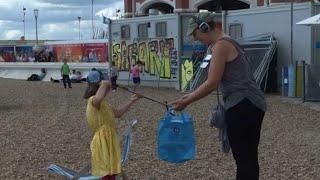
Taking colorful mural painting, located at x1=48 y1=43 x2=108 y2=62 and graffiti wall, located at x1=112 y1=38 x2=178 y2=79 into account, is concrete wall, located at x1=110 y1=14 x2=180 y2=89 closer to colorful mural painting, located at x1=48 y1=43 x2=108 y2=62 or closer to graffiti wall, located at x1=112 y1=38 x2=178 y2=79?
graffiti wall, located at x1=112 y1=38 x2=178 y2=79

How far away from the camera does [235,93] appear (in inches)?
197

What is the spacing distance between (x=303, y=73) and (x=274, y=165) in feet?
35.4

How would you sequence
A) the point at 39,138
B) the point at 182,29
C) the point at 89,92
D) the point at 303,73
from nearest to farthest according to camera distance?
the point at 89,92 < the point at 39,138 < the point at 303,73 < the point at 182,29

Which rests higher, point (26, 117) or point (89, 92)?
point (89, 92)

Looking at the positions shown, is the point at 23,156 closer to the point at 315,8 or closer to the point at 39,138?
the point at 39,138

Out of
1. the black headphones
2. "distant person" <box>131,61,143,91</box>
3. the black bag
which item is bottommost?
"distant person" <box>131,61,143,91</box>

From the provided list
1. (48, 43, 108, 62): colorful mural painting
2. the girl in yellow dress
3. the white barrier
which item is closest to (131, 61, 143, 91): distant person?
the white barrier

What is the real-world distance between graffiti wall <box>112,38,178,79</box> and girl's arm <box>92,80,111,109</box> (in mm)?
21032

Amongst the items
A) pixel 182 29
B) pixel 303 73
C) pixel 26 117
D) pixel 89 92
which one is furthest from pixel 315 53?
pixel 89 92

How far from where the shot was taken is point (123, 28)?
3028cm

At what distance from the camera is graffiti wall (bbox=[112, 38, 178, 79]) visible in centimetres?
2750

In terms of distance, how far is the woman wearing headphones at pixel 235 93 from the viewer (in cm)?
493

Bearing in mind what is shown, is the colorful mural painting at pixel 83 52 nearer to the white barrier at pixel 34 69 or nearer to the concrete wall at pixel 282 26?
the white barrier at pixel 34 69

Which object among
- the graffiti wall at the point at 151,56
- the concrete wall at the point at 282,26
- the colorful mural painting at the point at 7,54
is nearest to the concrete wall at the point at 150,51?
the graffiti wall at the point at 151,56
